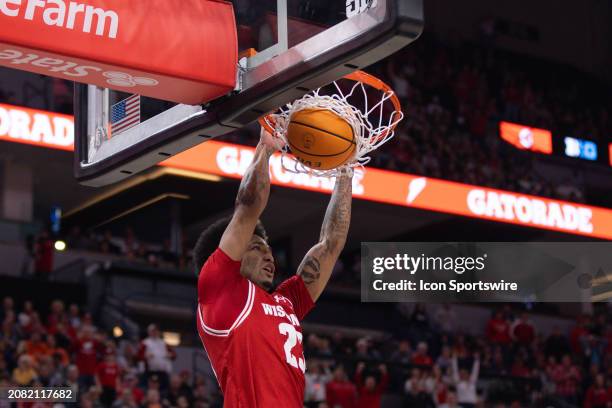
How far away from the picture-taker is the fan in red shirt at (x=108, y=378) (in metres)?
11.6

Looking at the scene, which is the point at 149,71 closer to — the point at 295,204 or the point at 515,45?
the point at 295,204

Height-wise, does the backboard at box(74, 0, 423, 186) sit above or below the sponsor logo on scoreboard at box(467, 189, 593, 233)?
below

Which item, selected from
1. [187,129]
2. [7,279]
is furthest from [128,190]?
[187,129]

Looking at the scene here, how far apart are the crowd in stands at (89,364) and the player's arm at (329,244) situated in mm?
5839

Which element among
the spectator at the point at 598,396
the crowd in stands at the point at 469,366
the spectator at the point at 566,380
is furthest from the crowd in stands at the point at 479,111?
the spectator at the point at 598,396

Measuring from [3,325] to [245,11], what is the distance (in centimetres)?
859

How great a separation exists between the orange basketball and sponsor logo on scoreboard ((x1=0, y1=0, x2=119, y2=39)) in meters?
0.87

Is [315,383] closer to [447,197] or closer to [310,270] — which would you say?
[447,197]

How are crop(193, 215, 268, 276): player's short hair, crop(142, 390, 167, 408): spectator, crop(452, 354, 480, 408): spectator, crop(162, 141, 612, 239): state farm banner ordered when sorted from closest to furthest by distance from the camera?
crop(193, 215, 268, 276): player's short hair
crop(142, 390, 167, 408): spectator
crop(452, 354, 480, 408): spectator
crop(162, 141, 612, 239): state farm banner

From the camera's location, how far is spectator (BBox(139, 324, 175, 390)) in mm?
12892

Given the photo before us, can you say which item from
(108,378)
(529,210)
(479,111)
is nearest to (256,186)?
(108,378)

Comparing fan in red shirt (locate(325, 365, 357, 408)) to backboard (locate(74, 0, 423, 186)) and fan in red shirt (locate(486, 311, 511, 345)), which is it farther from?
backboard (locate(74, 0, 423, 186))

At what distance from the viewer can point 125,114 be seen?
15.8 ft

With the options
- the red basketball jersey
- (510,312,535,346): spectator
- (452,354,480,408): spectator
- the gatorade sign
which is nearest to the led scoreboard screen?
(510,312,535,346): spectator
